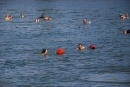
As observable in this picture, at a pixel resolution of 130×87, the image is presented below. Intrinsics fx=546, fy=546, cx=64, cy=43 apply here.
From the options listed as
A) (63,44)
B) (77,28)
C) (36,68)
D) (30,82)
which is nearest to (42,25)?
(77,28)

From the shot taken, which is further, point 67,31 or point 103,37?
point 67,31

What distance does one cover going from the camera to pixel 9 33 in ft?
242

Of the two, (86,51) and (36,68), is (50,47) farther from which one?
(36,68)

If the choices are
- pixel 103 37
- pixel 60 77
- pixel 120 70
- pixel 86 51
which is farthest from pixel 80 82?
pixel 103 37

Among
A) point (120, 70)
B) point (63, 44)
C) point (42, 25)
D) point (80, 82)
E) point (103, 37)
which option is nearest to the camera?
point (80, 82)

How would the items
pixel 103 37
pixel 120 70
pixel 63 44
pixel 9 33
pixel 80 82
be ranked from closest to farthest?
pixel 80 82 → pixel 120 70 → pixel 63 44 → pixel 103 37 → pixel 9 33

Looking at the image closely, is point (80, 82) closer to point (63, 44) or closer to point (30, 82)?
point (30, 82)

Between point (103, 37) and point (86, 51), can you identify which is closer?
point (86, 51)

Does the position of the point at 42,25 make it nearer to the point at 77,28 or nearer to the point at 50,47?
the point at 77,28

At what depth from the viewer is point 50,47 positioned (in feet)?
193

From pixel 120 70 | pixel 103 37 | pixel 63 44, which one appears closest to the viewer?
pixel 120 70

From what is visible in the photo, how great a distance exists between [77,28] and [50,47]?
19217 mm

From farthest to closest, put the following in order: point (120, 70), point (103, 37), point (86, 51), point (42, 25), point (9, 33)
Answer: point (42, 25), point (9, 33), point (103, 37), point (86, 51), point (120, 70)

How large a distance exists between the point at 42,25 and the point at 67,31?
10.8 m
